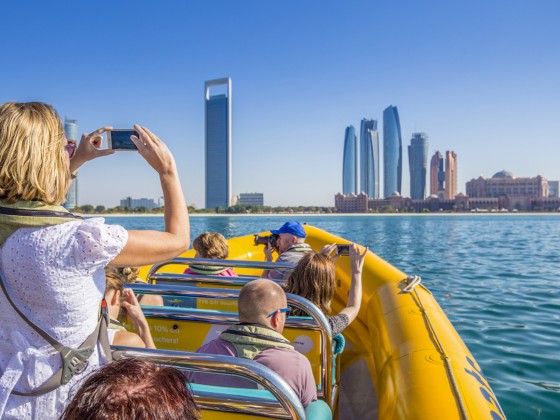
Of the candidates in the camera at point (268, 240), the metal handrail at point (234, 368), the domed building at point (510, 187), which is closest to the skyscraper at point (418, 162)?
the domed building at point (510, 187)

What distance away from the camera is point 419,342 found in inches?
99.3

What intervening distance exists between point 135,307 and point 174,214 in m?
0.96

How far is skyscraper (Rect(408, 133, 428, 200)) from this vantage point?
173375mm

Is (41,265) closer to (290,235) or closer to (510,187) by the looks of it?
(290,235)

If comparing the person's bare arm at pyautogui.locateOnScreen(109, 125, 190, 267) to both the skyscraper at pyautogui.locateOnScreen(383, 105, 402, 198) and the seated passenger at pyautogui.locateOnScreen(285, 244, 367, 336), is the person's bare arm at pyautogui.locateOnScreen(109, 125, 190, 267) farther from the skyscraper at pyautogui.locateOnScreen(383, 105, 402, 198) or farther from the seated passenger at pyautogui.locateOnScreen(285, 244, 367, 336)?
the skyscraper at pyautogui.locateOnScreen(383, 105, 402, 198)

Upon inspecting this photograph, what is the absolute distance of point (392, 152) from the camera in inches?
7328

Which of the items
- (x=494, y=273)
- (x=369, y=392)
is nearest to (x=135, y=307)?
(x=369, y=392)

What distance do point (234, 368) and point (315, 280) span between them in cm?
123

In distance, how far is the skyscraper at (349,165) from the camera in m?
192

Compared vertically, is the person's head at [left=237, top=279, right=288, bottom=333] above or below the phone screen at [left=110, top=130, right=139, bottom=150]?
A: below

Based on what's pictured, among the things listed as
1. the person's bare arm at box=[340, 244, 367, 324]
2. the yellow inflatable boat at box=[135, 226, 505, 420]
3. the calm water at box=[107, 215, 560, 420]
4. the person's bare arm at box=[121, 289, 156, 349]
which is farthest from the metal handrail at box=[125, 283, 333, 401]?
the calm water at box=[107, 215, 560, 420]

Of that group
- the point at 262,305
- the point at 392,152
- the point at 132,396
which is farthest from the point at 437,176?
the point at 132,396

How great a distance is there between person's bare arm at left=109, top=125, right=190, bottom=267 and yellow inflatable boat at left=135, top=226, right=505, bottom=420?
116cm

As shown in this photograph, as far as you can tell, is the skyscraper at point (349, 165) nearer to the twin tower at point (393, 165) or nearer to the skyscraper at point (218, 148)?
the twin tower at point (393, 165)
